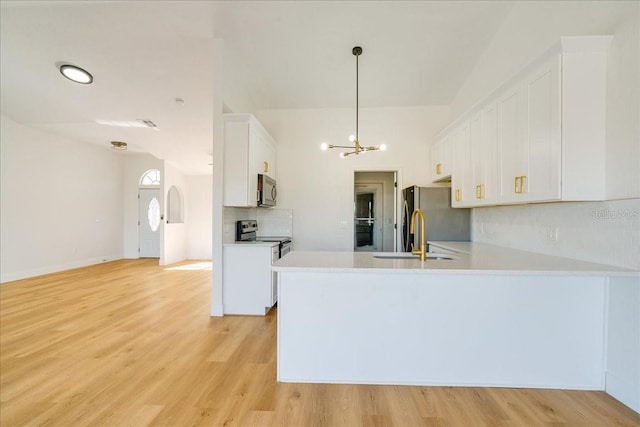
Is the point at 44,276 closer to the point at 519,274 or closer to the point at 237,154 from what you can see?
the point at 237,154

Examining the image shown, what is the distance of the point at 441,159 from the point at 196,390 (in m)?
3.85

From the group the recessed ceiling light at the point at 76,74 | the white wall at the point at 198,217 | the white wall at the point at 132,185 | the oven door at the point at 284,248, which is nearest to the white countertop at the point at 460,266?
the oven door at the point at 284,248

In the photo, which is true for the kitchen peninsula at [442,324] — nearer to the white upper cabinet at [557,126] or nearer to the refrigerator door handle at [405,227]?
the white upper cabinet at [557,126]

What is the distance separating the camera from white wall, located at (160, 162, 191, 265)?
259 inches

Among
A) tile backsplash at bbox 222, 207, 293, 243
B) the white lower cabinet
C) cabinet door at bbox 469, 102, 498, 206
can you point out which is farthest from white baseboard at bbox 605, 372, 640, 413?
tile backsplash at bbox 222, 207, 293, 243

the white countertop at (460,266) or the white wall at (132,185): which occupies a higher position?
the white wall at (132,185)

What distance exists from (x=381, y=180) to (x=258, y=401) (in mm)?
5976

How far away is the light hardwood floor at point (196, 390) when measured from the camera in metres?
1.59

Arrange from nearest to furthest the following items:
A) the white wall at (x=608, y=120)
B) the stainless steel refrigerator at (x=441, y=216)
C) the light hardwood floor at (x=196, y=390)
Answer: the light hardwood floor at (x=196, y=390) → the white wall at (x=608, y=120) → the stainless steel refrigerator at (x=441, y=216)

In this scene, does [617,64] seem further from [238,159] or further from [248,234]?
[248,234]

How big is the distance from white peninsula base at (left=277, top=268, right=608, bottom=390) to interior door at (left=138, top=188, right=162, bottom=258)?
6.85 meters

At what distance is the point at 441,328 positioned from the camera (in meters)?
1.88

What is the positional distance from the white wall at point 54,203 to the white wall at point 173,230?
4.99 ft

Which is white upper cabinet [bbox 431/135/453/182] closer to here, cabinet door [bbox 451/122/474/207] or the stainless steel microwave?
cabinet door [bbox 451/122/474/207]
